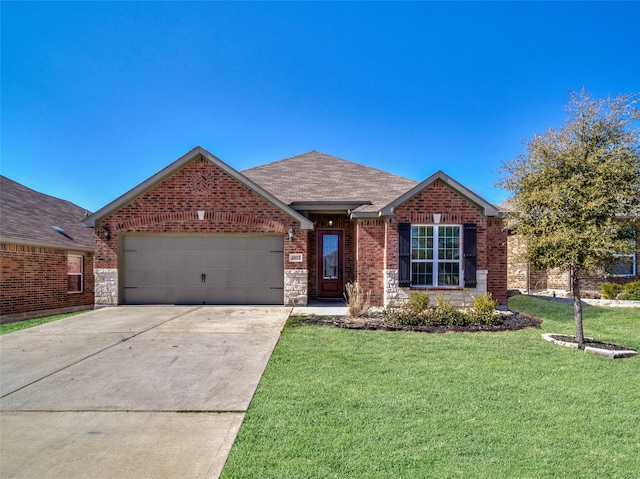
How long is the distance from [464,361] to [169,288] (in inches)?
368

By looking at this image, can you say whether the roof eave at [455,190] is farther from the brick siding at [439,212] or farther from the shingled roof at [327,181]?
the shingled roof at [327,181]

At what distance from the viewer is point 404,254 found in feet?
35.2

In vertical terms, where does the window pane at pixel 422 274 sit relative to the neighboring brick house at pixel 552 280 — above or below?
above

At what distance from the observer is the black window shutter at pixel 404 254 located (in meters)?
10.7

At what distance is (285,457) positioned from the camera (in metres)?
3.07

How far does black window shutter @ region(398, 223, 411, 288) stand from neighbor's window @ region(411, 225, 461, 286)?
218mm

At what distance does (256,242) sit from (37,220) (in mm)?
9421

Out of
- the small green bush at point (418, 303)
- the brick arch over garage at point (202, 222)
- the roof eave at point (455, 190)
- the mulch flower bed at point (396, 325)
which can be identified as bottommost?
the mulch flower bed at point (396, 325)

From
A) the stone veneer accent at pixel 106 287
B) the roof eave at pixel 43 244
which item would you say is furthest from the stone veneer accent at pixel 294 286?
the roof eave at pixel 43 244

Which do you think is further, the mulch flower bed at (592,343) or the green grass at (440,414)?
the mulch flower bed at (592,343)

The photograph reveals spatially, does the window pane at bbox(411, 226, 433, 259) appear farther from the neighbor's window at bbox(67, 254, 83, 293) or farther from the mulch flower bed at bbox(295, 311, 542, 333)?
the neighbor's window at bbox(67, 254, 83, 293)

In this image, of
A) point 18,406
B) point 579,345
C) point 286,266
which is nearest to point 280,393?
point 18,406

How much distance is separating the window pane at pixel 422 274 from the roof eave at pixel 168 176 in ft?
11.4

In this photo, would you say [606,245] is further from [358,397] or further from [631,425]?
[358,397]
